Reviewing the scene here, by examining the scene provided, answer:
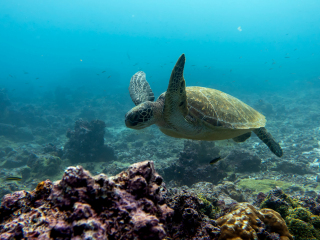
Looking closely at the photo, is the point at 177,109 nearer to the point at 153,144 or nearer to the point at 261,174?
the point at 261,174

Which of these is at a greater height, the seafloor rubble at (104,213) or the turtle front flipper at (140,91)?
the turtle front flipper at (140,91)

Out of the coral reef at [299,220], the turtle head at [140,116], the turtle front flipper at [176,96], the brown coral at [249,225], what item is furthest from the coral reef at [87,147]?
the brown coral at [249,225]

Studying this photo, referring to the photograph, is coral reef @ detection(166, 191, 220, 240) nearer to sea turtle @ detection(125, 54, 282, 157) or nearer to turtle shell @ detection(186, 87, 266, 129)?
sea turtle @ detection(125, 54, 282, 157)

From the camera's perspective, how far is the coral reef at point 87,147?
362 inches

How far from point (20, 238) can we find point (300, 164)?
859 cm

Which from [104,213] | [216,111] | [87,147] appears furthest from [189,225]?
[87,147]

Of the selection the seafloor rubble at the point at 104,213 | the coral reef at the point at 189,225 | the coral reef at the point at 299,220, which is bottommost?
the coral reef at the point at 299,220

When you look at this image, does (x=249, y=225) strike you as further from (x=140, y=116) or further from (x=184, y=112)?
(x=140, y=116)

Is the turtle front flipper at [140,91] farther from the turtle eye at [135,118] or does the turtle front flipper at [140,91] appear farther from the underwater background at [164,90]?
the underwater background at [164,90]

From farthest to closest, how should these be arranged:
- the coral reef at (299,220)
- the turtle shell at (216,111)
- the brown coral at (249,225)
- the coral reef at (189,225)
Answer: the turtle shell at (216,111) → the coral reef at (299,220) → the brown coral at (249,225) → the coral reef at (189,225)

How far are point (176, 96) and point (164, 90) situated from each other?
44855 mm

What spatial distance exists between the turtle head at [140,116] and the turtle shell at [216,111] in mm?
976

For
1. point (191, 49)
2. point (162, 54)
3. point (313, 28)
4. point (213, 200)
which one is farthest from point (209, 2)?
point (213, 200)

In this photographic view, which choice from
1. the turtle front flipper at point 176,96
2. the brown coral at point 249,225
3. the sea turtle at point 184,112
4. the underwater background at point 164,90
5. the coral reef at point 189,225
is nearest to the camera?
the coral reef at point 189,225
